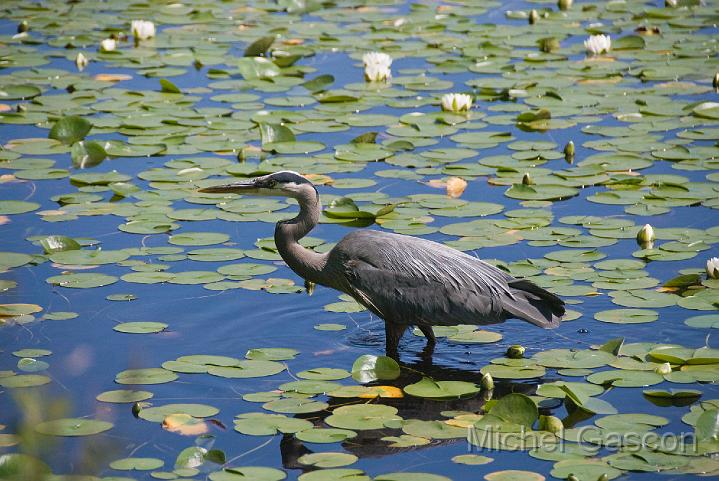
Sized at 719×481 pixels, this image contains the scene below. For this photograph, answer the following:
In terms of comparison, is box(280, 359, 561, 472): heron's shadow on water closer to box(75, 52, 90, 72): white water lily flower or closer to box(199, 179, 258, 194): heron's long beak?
box(199, 179, 258, 194): heron's long beak

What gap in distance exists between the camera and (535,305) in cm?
604

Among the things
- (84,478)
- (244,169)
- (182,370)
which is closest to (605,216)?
(244,169)

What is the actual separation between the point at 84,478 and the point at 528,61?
7938 millimetres

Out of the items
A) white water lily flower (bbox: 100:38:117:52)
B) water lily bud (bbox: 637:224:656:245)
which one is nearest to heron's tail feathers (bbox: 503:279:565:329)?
water lily bud (bbox: 637:224:656:245)

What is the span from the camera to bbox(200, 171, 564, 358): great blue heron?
6.06 metres

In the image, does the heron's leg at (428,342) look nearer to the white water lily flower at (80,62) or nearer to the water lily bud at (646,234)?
the water lily bud at (646,234)

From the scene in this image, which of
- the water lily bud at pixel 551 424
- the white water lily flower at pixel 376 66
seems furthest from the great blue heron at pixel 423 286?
the white water lily flower at pixel 376 66

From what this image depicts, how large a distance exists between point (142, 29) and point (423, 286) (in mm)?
6624

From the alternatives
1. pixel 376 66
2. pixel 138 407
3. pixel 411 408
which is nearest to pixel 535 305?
pixel 411 408

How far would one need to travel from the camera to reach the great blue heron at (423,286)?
6059 millimetres

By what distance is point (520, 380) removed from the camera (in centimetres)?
573

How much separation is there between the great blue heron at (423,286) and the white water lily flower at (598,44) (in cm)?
553

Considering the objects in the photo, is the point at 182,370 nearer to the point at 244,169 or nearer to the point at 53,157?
the point at 244,169

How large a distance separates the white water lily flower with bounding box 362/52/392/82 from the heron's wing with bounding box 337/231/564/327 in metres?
4.49
